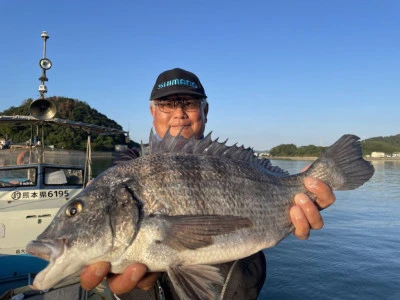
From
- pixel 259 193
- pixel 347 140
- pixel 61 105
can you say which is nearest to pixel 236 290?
pixel 259 193

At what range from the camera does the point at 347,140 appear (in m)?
3.30

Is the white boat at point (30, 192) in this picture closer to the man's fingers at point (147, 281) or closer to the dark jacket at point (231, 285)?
the dark jacket at point (231, 285)

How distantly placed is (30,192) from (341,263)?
31.4ft

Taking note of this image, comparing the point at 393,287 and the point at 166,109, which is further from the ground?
the point at 166,109

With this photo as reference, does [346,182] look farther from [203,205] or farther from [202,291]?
[202,291]

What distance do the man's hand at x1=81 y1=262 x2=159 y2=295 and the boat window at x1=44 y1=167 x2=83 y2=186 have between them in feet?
22.8

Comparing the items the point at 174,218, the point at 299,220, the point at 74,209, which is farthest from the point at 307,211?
the point at 74,209

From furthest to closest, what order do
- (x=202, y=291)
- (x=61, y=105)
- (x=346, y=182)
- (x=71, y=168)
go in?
(x=61, y=105), (x=71, y=168), (x=346, y=182), (x=202, y=291)

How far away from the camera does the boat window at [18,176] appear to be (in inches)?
327

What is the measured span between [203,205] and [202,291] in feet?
2.22

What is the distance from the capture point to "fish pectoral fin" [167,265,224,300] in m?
2.38

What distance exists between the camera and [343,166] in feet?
10.8

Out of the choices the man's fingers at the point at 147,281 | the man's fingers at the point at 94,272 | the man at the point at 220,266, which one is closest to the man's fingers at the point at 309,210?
the man at the point at 220,266

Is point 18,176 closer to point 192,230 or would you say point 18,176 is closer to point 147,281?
point 147,281
